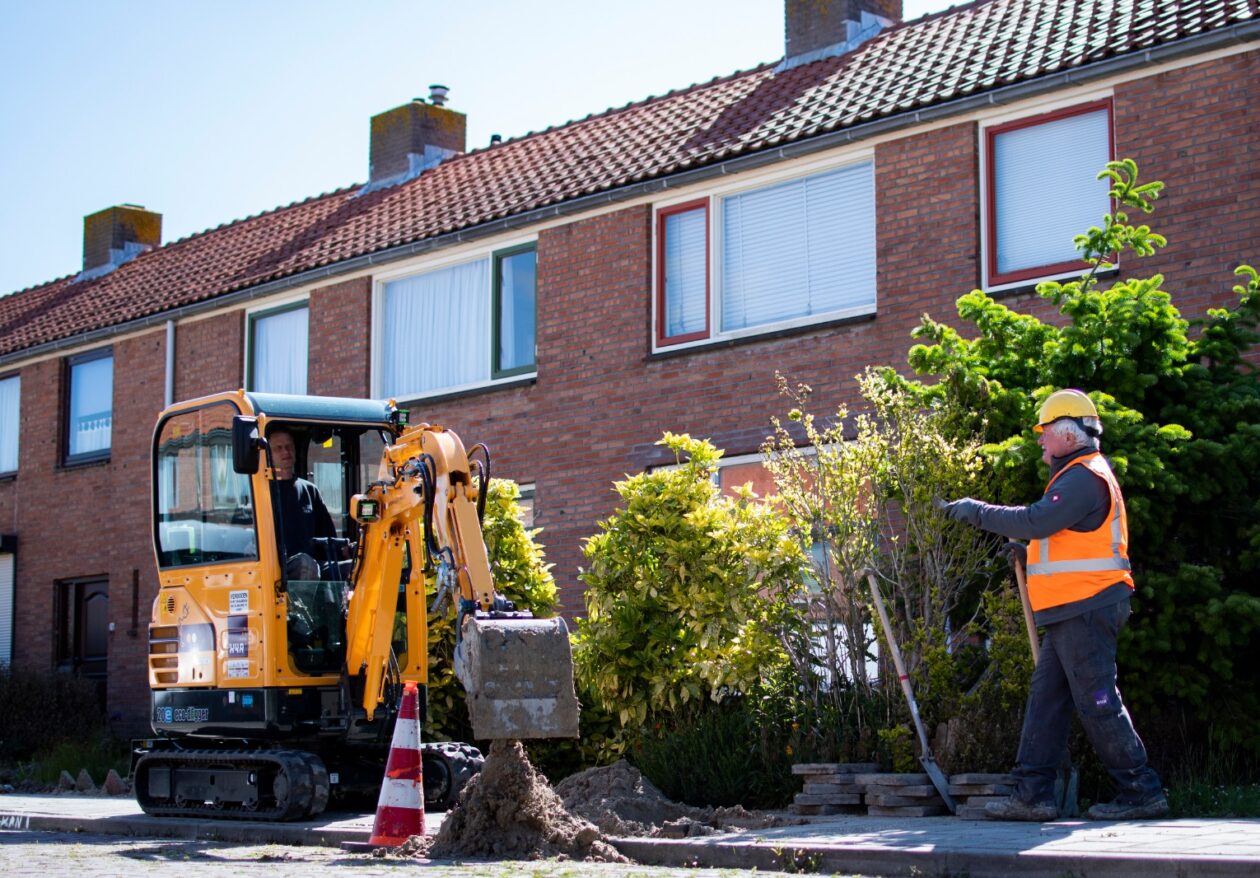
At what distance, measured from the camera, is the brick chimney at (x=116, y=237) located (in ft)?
93.8

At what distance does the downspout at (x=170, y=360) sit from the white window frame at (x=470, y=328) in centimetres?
404

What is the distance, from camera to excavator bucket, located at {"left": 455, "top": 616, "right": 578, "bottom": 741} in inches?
361

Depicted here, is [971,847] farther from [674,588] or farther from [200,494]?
[200,494]

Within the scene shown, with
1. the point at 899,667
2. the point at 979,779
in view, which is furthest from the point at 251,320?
the point at 979,779

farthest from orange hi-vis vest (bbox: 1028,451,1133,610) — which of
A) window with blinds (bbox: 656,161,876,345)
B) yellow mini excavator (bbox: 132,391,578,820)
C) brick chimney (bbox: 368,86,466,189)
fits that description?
brick chimney (bbox: 368,86,466,189)

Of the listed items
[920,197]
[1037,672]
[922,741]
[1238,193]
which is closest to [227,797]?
[922,741]

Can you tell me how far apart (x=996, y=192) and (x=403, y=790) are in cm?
794

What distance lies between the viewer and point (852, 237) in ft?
51.3

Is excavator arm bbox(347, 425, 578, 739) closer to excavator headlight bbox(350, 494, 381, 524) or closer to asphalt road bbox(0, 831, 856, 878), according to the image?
excavator headlight bbox(350, 494, 381, 524)

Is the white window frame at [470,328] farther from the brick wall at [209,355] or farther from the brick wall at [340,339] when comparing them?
the brick wall at [209,355]

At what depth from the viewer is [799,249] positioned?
16.1 metres

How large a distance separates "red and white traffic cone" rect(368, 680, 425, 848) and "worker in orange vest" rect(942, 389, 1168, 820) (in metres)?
3.34

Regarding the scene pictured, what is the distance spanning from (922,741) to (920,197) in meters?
6.67

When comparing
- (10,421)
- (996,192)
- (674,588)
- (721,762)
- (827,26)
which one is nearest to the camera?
(721,762)
